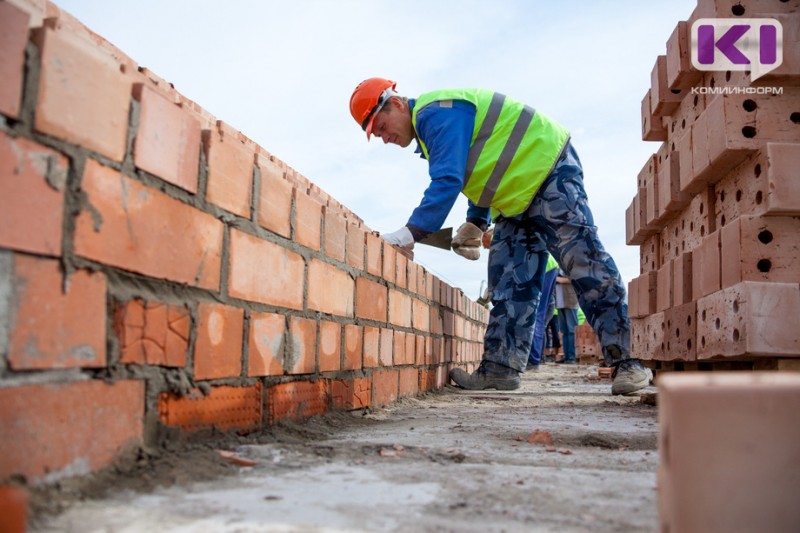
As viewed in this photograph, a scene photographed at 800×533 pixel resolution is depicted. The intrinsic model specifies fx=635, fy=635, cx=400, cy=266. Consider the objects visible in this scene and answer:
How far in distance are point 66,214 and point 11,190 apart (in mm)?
120

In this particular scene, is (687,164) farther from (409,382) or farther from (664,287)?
(409,382)

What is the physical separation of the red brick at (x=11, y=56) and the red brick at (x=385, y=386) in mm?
1951

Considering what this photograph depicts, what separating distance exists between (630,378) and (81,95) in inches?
122

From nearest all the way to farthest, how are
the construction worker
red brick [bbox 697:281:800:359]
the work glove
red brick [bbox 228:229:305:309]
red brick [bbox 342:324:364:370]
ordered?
red brick [bbox 228:229:305:309] → red brick [bbox 697:281:800:359] → red brick [bbox 342:324:364:370] → the construction worker → the work glove

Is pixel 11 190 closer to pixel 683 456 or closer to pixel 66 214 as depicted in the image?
pixel 66 214

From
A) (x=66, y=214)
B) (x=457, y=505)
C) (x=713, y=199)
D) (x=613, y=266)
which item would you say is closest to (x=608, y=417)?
(x=713, y=199)

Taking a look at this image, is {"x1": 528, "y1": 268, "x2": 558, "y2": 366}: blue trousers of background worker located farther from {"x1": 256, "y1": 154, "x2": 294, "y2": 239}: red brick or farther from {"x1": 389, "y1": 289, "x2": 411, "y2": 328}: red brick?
{"x1": 256, "y1": 154, "x2": 294, "y2": 239}: red brick

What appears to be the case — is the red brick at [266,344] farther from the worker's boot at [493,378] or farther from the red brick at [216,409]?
the worker's boot at [493,378]

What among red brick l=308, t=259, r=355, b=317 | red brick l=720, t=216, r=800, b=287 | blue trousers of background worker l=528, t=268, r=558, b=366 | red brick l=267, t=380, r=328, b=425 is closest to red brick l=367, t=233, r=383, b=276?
red brick l=308, t=259, r=355, b=317

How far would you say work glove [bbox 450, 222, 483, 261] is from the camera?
14.7ft

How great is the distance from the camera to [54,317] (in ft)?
3.47

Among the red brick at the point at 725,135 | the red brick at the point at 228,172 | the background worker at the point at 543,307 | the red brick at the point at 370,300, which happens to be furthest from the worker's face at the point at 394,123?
the background worker at the point at 543,307

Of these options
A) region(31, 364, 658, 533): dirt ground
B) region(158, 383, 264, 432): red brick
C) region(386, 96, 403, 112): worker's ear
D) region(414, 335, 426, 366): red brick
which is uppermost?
region(386, 96, 403, 112): worker's ear

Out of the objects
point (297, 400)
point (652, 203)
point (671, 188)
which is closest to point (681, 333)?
point (671, 188)
